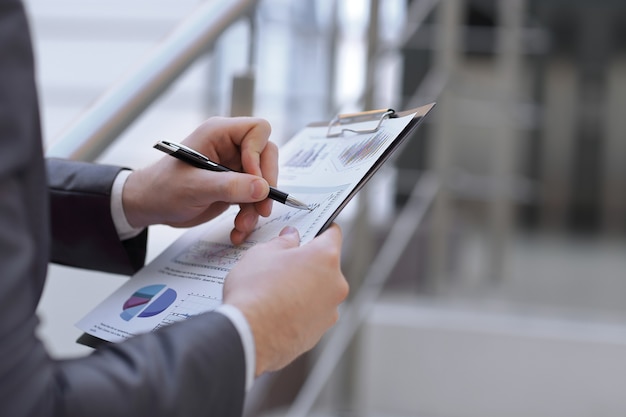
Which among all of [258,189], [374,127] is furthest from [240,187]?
[374,127]

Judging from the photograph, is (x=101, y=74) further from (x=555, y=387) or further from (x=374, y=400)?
(x=555, y=387)

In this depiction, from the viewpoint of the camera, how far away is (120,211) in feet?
2.18

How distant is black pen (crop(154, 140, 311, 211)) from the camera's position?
1.84ft

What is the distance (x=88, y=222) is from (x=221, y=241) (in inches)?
6.0

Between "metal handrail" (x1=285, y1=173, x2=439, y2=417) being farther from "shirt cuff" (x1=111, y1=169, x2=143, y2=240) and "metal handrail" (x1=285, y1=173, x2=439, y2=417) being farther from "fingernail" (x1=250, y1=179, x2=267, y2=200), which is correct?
"fingernail" (x1=250, y1=179, x2=267, y2=200)

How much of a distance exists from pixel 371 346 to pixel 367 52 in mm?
668

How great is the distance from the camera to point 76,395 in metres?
0.38

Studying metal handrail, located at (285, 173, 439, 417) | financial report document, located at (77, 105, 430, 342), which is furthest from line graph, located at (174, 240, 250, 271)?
metal handrail, located at (285, 173, 439, 417)

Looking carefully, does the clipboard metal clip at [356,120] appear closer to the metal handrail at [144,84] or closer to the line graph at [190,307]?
the line graph at [190,307]

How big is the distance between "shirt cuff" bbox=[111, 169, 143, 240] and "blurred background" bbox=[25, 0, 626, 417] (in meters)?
0.04

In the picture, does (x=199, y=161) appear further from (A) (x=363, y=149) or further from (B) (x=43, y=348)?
(B) (x=43, y=348)

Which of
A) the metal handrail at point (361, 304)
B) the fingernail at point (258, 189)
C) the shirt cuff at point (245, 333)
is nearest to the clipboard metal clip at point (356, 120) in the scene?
the fingernail at point (258, 189)

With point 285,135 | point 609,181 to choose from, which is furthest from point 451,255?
point 609,181

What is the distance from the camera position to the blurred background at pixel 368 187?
101cm
